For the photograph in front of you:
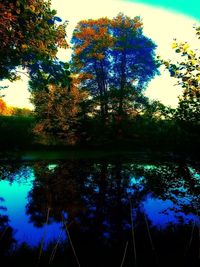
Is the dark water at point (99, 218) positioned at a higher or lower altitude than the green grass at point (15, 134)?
lower

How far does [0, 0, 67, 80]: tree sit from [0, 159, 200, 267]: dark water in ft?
11.4

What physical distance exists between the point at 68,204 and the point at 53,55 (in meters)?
7.44

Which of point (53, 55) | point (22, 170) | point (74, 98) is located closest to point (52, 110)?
point (74, 98)

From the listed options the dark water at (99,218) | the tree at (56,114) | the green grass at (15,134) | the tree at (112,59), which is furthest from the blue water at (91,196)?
the tree at (112,59)

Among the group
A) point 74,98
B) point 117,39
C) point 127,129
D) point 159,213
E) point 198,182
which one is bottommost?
point 159,213

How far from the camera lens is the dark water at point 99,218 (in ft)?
24.9

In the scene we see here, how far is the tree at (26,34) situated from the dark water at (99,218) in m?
3.47

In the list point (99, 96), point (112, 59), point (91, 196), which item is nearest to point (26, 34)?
point (91, 196)

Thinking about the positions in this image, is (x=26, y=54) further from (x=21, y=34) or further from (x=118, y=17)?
(x=118, y=17)

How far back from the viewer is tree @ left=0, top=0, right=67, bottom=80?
661 cm

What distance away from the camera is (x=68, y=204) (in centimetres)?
1292

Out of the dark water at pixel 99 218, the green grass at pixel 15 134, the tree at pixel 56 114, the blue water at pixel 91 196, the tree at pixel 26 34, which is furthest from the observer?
the green grass at pixel 15 134

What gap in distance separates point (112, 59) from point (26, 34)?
36168mm

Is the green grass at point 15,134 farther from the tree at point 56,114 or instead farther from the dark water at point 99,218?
the dark water at point 99,218
